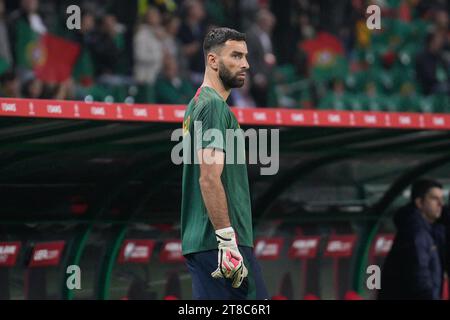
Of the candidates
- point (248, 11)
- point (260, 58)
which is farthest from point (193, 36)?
point (248, 11)

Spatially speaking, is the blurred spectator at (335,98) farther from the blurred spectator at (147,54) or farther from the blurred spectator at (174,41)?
the blurred spectator at (147,54)

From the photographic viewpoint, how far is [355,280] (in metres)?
9.88

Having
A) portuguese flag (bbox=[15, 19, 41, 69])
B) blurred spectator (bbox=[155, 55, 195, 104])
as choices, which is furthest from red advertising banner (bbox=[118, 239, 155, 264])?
blurred spectator (bbox=[155, 55, 195, 104])

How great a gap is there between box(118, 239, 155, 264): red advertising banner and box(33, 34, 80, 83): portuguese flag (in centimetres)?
283

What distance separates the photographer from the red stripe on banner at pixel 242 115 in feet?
22.1

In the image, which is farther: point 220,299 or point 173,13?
point 173,13

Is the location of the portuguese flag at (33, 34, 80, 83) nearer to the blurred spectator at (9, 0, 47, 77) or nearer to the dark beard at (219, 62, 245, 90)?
the blurred spectator at (9, 0, 47, 77)

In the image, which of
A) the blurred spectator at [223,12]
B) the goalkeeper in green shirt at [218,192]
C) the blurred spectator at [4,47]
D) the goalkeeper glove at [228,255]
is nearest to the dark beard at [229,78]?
the goalkeeper in green shirt at [218,192]

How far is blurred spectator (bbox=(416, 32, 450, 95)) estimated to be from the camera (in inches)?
629

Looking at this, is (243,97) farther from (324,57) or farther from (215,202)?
(215,202)

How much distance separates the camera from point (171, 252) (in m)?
8.96

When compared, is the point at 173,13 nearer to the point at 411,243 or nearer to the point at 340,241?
the point at 340,241

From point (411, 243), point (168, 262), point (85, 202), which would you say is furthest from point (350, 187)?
point (85, 202)

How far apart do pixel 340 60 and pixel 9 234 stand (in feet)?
28.2
